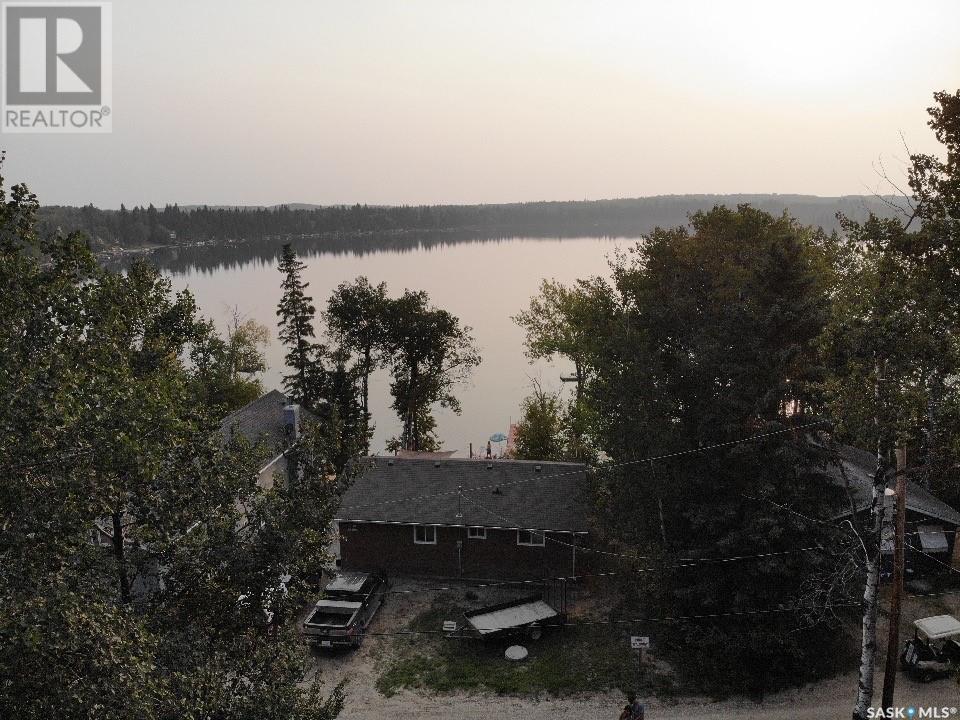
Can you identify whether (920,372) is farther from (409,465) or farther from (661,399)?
(409,465)

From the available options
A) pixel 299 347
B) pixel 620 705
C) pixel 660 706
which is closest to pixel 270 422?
pixel 299 347

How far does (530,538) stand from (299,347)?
76.0 ft

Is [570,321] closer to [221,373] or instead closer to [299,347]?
[299,347]

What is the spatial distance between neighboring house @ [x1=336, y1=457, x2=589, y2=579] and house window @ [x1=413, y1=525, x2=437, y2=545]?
4cm

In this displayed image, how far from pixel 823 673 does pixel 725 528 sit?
4.66 m

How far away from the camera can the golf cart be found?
66.5 feet

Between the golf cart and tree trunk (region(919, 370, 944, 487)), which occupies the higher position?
tree trunk (region(919, 370, 944, 487))

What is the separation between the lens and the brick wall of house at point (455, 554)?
92.2ft

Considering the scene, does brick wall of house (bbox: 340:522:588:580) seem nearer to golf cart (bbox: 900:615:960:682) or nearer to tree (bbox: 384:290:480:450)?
golf cart (bbox: 900:615:960:682)

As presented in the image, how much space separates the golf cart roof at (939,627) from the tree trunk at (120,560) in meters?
20.3

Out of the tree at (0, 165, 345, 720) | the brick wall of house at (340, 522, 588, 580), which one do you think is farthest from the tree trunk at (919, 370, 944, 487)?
the brick wall of house at (340, 522, 588, 580)

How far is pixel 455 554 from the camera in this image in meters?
28.9

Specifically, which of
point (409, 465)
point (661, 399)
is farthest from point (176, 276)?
point (661, 399)

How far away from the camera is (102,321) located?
10.7m
